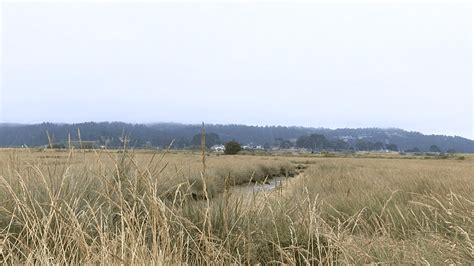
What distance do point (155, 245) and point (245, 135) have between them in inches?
6362

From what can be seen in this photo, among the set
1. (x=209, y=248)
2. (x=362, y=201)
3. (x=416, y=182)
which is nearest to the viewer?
(x=209, y=248)

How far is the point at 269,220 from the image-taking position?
4695 millimetres

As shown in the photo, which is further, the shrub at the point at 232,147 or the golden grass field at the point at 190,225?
the shrub at the point at 232,147

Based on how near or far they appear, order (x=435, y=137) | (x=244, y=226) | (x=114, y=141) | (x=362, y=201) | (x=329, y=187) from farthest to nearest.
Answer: (x=435, y=137) < (x=329, y=187) < (x=362, y=201) < (x=114, y=141) < (x=244, y=226)

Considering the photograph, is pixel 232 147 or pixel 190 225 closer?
pixel 190 225

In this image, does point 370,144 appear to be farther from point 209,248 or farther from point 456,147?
point 209,248

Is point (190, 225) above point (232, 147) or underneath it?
above

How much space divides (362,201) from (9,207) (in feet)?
19.8

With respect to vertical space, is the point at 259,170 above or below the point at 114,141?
below

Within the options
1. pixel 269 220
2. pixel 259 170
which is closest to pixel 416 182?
pixel 269 220

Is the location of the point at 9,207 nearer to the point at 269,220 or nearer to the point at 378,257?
the point at 269,220

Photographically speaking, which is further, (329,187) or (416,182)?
(329,187)

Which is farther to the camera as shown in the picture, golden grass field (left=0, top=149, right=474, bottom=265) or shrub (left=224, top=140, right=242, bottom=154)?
shrub (left=224, top=140, right=242, bottom=154)

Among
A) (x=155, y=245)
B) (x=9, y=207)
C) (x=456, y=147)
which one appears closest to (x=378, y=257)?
(x=155, y=245)
